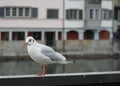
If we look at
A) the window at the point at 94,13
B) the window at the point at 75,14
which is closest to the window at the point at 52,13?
the window at the point at 75,14

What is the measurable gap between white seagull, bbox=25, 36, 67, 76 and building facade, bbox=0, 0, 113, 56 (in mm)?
22563

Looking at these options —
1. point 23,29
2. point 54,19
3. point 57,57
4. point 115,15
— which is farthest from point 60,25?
point 57,57

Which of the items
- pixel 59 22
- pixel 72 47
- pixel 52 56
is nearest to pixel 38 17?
pixel 59 22

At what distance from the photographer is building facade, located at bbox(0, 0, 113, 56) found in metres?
27.0

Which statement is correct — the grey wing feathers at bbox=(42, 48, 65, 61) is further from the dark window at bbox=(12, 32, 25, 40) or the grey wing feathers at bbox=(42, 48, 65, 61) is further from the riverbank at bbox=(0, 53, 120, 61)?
the dark window at bbox=(12, 32, 25, 40)

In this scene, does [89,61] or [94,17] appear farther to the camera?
[94,17]

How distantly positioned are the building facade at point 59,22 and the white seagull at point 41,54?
2256 cm

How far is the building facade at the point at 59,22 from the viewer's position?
27000mm

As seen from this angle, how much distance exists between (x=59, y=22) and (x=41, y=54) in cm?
2437

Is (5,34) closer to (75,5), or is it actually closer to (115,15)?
(75,5)

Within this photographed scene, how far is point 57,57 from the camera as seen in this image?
11.9 feet

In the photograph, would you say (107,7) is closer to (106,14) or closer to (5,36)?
(106,14)

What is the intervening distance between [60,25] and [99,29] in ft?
10.3

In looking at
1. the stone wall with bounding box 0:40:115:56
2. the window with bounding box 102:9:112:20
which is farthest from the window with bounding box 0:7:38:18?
the window with bounding box 102:9:112:20
